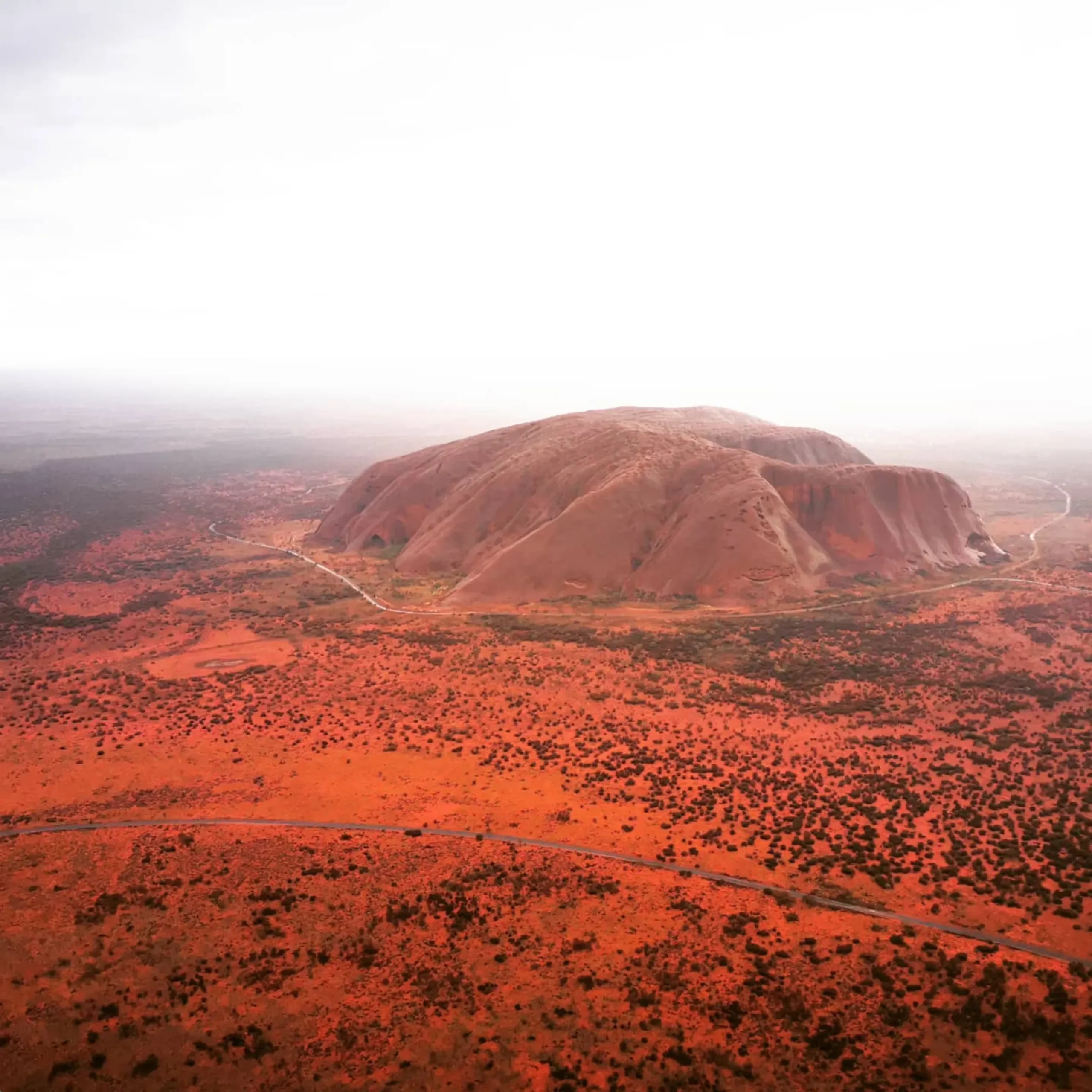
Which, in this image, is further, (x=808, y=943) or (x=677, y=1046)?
(x=808, y=943)

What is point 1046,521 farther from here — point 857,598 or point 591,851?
point 591,851

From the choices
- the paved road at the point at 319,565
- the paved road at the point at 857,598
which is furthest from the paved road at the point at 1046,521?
the paved road at the point at 319,565

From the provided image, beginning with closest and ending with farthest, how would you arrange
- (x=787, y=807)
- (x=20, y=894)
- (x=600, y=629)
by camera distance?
(x=20, y=894), (x=787, y=807), (x=600, y=629)

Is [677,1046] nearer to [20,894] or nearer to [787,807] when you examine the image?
[787,807]

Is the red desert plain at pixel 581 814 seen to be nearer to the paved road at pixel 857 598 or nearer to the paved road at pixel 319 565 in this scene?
the paved road at pixel 857 598

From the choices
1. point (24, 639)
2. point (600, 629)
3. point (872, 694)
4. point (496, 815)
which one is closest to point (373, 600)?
point (600, 629)

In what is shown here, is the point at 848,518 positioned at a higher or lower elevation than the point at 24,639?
higher
